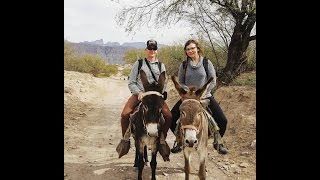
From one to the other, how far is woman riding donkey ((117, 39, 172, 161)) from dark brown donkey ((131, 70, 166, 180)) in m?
0.04

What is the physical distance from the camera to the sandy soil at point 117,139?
3279 mm

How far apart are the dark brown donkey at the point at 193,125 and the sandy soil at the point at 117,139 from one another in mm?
56

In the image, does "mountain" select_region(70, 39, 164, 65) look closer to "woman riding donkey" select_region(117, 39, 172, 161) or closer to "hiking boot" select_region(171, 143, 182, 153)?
"woman riding donkey" select_region(117, 39, 172, 161)

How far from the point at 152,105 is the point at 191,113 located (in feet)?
1.12

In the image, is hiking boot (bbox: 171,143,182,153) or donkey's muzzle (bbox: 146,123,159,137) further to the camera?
hiking boot (bbox: 171,143,182,153)

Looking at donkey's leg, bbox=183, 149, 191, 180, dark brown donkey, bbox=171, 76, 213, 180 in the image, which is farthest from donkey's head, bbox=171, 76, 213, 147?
donkey's leg, bbox=183, 149, 191, 180

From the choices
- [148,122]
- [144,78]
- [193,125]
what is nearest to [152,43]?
[144,78]

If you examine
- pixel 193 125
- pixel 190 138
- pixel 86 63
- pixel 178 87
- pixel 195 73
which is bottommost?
pixel 190 138

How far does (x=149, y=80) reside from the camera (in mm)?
3193

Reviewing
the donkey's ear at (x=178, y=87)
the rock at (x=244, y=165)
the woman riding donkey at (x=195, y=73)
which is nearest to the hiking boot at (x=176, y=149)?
the woman riding donkey at (x=195, y=73)

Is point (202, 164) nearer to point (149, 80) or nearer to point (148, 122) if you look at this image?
point (148, 122)

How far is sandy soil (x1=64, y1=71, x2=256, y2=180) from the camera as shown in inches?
129
